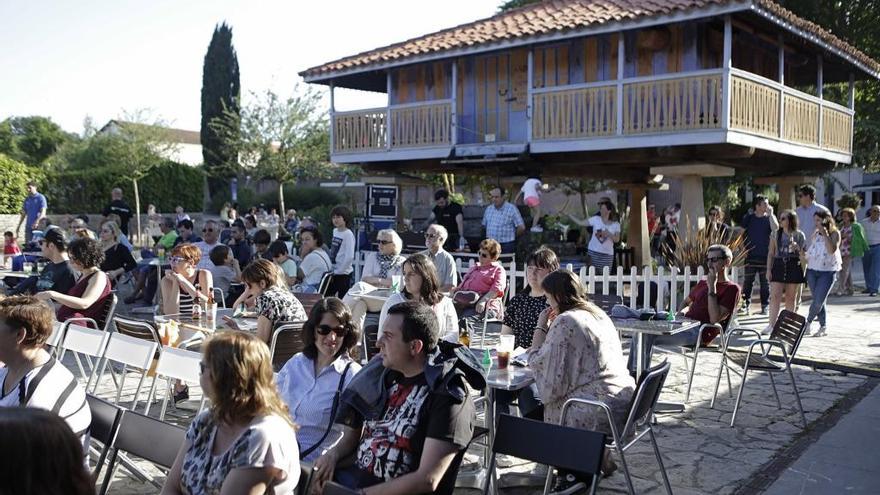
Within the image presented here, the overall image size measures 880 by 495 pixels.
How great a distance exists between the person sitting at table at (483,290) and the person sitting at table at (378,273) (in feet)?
2.36

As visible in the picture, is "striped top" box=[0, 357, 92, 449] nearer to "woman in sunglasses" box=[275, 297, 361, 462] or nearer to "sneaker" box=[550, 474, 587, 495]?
"woman in sunglasses" box=[275, 297, 361, 462]

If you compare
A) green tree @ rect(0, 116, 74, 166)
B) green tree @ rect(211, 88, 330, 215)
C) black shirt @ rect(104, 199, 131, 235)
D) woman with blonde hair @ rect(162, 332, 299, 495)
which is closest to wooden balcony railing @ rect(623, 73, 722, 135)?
black shirt @ rect(104, 199, 131, 235)

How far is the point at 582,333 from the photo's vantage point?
13.8ft

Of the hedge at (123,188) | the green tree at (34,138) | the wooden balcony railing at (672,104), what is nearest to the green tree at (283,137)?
the hedge at (123,188)

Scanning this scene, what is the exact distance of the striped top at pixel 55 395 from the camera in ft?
10.8

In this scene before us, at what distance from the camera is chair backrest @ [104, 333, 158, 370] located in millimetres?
4824

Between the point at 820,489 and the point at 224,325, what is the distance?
14.7ft

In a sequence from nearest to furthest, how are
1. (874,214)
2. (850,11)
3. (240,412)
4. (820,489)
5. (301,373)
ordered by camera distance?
(240,412), (301,373), (820,489), (874,214), (850,11)

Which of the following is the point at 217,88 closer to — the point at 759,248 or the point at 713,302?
the point at 759,248

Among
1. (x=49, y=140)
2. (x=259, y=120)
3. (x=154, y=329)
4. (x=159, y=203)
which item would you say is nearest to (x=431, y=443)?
(x=154, y=329)

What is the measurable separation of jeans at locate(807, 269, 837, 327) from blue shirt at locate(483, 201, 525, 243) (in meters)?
4.38

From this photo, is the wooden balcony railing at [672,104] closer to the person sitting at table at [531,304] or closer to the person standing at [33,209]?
the person sitting at table at [531,304]

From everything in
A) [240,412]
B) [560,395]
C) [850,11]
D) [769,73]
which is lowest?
[560,395]

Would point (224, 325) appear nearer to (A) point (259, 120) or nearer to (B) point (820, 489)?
(B) point (820, 489)
